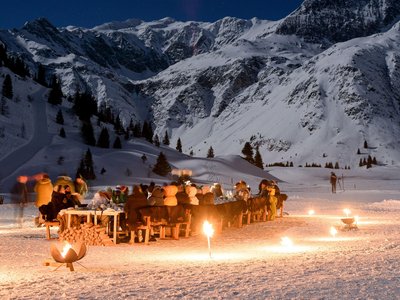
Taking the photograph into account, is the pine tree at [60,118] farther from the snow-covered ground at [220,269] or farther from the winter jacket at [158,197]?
the winter jacket at [158,197]

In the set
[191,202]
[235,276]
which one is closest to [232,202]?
[191,202]

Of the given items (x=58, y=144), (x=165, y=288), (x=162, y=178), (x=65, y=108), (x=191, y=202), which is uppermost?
(x=65, y=108)

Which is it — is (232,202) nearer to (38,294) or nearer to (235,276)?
(235,276)

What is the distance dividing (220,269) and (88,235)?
575 cm

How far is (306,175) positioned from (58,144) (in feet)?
168

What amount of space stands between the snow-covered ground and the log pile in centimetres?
44

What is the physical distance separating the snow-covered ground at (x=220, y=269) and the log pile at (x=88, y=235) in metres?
0.44

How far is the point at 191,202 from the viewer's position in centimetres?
1894

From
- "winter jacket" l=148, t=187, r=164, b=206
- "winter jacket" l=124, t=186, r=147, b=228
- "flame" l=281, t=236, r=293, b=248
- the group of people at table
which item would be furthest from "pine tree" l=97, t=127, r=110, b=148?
"flame" l=281, t=236, r=293, b=248

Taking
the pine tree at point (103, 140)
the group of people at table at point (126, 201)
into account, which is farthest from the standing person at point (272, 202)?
the pine tree at point (103, 140)

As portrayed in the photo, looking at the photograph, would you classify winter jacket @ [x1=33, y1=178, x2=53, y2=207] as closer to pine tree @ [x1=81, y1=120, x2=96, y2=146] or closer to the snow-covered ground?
the snow-covered ground

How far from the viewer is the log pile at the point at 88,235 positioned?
1541 centimetres

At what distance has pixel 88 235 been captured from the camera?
613 inches

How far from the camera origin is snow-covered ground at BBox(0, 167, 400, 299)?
8.68 m
